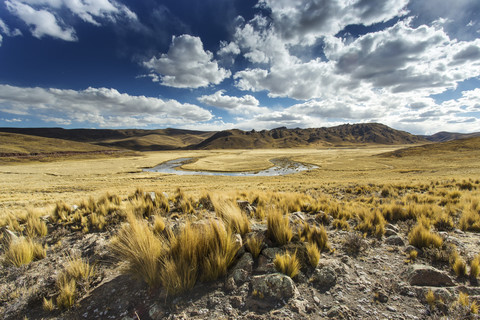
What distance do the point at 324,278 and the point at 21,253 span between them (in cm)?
594

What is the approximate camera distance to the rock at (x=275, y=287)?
111 inches

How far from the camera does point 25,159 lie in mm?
80875

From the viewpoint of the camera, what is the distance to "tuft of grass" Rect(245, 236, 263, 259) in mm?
3680

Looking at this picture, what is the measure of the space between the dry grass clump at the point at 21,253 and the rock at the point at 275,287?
4.70 metres

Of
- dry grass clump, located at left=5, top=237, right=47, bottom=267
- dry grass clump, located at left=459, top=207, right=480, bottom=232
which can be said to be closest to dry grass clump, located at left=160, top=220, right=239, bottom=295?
dry grass clump, located at left=5, top=237, right=47, bottom=267

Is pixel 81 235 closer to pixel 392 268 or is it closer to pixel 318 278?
pixel 318 278

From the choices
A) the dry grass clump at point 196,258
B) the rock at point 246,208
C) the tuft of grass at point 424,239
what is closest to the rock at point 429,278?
the tuft of grass at point 424,239

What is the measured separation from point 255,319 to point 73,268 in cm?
320

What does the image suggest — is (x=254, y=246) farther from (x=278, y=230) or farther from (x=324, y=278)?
(x=324, y=278)

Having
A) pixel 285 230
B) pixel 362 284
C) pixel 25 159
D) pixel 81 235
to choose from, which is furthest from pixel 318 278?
pixel 25 159

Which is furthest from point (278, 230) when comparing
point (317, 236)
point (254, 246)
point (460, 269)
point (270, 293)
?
point (460, 269)

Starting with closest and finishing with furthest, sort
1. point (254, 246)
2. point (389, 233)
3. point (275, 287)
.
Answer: point (275, 287)
point (254, 246)
point (389, 233)

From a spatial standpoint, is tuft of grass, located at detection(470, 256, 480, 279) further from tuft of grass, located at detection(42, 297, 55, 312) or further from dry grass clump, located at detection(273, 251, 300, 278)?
tuft of grass, located at detection(42, 297, 55, 312)

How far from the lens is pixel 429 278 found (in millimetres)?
3023
